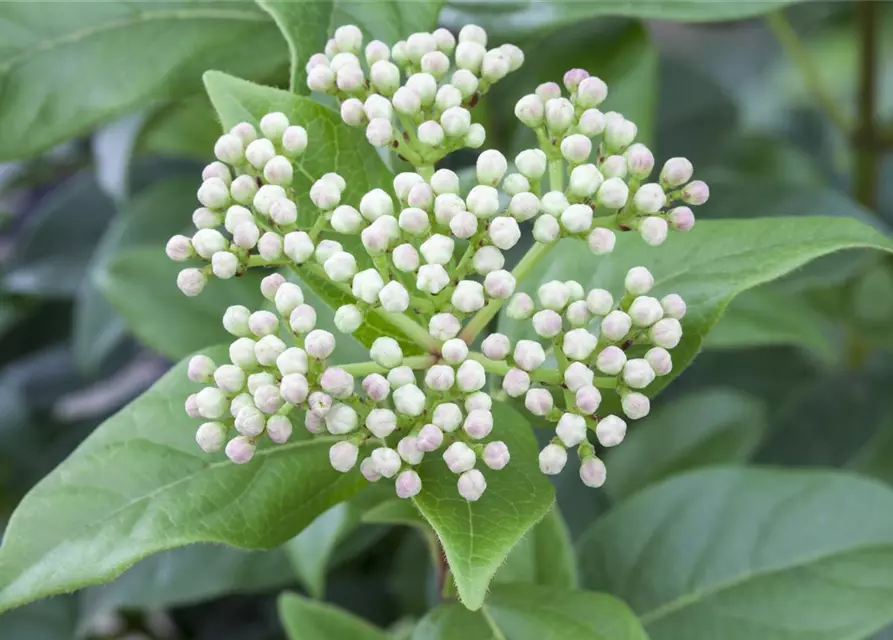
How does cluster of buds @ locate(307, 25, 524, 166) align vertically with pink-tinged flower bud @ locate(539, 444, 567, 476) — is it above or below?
above

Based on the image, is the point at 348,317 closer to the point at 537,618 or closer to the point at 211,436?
the point at 211,436

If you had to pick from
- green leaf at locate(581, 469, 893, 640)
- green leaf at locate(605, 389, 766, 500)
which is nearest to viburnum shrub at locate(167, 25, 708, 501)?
green leaf at locate(581, 469, 893, 640)

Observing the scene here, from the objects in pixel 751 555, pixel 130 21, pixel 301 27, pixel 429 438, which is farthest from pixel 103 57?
pixel 751 555

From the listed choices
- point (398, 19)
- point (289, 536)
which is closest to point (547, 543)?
point (289, 536)

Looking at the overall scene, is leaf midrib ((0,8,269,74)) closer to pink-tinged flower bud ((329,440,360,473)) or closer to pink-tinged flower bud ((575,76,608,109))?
pink-tinged flower bud ((575,76,608,109))

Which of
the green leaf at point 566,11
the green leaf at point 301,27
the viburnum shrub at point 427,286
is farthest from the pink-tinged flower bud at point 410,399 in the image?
the green leaf at point 566,11

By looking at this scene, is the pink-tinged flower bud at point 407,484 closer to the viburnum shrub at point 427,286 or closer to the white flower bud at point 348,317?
the viburnum shrub at point 427,286
